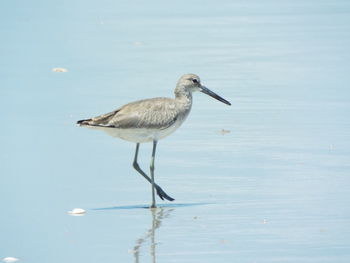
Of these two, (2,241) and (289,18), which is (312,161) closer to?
(2,241)

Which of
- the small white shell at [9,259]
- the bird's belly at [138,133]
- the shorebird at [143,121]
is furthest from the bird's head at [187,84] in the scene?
the small white shell at [9,259]

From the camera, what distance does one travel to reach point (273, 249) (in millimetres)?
7926

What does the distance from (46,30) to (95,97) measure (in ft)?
19.6

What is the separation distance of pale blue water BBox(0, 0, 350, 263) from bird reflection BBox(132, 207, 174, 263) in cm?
2

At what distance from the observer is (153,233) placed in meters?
8.55

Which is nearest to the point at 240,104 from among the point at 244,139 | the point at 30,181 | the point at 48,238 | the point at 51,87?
the point at 244,139

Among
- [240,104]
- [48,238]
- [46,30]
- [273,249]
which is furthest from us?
[46,30]

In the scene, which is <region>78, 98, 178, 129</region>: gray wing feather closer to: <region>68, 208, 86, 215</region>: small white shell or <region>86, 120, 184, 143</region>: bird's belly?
<region>86, 120, 184, 143</region>: bird's belly

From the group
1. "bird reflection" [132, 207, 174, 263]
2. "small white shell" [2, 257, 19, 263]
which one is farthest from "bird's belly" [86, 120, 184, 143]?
"small white shell" [2, 257, 19, 263]

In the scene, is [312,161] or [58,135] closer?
[312,161]

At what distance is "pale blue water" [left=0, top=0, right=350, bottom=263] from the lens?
8.32 meters

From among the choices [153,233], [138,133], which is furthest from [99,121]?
[153,233]

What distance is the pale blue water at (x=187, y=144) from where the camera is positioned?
27.3ft

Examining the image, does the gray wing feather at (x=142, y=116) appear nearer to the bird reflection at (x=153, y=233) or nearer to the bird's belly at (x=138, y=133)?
the bird's belly at (x=138, y=133)
